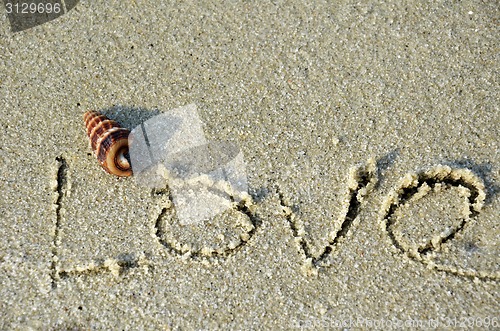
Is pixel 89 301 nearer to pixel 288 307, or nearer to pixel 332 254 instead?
pixel 288 307

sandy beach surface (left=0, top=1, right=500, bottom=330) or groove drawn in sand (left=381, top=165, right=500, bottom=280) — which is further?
groove drawn in sand (left=381, top=165, right=500, bottom=280)

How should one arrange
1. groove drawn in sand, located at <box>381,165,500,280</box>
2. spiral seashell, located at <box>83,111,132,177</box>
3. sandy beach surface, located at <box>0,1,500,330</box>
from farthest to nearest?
spiral seashell, located at <box>83,111,132,177</box> < groove drawn in sand, located at <box>381,165,500,280</box> < sandy beach surface, located at <box>0,1,500,330</box>

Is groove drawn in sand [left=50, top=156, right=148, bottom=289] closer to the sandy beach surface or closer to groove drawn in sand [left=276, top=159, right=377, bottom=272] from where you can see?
the sandy beach surface

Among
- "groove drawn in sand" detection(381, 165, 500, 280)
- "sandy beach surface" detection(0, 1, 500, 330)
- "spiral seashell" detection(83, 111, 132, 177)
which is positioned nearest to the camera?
"sandy beach surface" detection(0, 1, 500, 330)

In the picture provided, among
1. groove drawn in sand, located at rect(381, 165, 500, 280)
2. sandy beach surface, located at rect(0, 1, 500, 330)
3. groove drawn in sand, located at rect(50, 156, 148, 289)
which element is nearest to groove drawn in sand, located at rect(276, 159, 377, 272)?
sandy beach surface, located at rect(0, 1, 500, 330)

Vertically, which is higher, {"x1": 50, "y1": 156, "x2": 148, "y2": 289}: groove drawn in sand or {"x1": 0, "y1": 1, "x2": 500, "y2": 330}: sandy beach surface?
{"x1": 0, "y1": 1, "x2": 500, "y2": 330}: sandy beach surface

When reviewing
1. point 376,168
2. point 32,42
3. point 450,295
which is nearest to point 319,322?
point 450,295

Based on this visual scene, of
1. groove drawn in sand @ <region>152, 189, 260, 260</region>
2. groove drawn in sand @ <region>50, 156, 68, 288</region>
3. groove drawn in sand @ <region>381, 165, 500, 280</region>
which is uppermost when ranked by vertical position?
groove drawn in sand @ <region>381, 165, 500, 280</region>

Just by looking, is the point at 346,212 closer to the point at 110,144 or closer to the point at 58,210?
the point at 110,144
